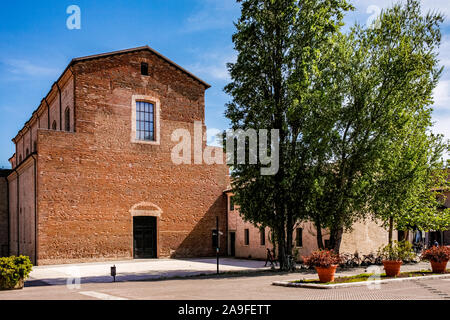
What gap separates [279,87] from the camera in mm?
22078

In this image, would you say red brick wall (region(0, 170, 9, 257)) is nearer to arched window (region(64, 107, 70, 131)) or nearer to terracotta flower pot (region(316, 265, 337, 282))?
arched window (region(64, 107, 70, 131))

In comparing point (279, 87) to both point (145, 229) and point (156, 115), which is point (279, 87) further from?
point (145, 229)

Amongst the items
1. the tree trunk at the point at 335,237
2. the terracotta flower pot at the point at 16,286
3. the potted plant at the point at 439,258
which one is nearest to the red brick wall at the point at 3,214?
the terracotta flower pot at the point at 16,286

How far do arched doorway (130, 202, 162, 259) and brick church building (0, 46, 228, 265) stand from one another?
69 mm

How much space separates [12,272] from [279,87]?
46.2 ft

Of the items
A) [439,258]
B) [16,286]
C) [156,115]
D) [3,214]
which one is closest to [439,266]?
[439,258]

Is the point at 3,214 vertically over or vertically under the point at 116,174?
under

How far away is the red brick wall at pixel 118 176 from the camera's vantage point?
28.0m

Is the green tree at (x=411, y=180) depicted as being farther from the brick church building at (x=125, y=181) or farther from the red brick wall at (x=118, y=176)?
the red brick wall at (x=118, y=176)

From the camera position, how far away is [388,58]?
22.0 metres

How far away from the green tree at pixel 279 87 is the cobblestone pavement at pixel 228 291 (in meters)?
4.86

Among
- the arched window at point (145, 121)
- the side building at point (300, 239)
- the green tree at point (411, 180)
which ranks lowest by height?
the side building at point (300, 239)

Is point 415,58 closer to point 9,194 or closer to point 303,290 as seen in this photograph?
point 303,290

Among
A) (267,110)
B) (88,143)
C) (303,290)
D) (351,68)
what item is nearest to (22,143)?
(88,143)
